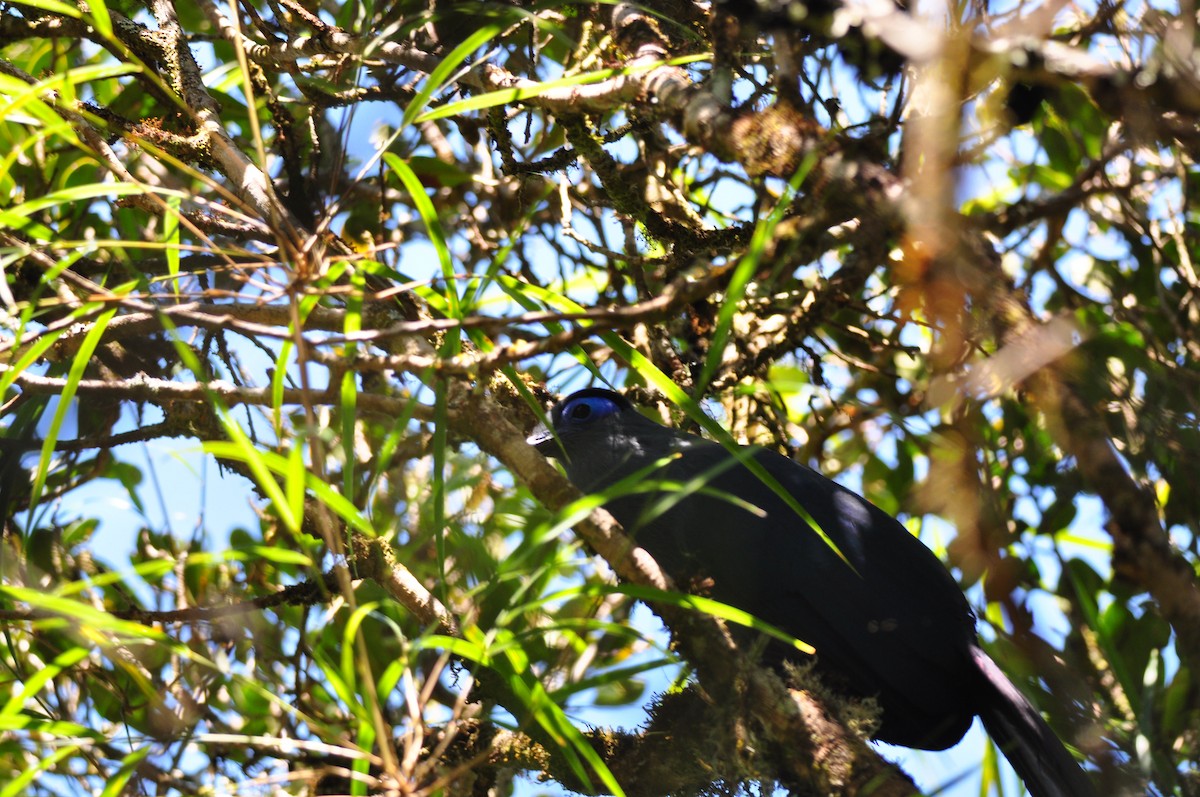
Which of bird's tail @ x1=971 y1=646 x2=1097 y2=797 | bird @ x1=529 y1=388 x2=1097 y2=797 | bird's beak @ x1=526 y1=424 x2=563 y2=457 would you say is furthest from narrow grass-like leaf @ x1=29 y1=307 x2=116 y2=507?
bird's tail @ x1=971 y1=646 x2=1097 y2=797

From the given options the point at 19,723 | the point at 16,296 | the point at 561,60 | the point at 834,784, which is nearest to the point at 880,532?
the point at 834,784

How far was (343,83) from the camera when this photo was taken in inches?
117

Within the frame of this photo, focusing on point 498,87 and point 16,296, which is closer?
point 498,87

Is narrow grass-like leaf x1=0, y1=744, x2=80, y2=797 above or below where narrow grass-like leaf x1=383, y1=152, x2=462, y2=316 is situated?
below

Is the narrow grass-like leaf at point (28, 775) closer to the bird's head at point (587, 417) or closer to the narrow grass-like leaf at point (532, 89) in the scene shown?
the narrow grass-like leaf at point (532, 89)

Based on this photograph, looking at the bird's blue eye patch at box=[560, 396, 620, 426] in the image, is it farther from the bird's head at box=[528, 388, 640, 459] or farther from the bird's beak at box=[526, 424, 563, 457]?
the bird's beak at box=[526, 424, 563, 457]

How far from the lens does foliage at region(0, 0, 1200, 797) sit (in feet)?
5.66

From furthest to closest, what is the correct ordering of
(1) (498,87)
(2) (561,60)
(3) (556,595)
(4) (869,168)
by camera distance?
1. (2) (561,60)
2. (1) (498,87)
3. (3) (556,595)
4. (4) (869,168)

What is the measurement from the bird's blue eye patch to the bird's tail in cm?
136

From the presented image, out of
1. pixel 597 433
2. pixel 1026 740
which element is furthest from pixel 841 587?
pixel 597 433

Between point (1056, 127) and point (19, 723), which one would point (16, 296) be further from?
point (1056, 127)

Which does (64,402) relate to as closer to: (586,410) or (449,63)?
(449,63)

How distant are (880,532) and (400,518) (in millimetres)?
1427

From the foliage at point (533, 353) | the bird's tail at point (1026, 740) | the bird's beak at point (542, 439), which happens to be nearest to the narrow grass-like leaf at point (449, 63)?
the foliage at point (533, 353)
